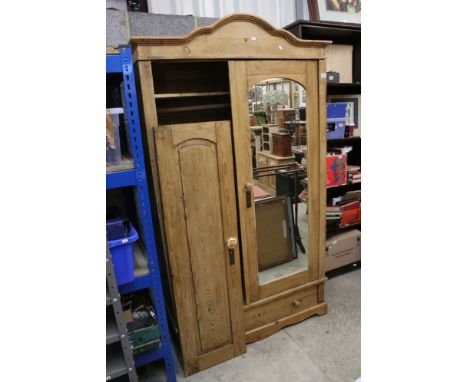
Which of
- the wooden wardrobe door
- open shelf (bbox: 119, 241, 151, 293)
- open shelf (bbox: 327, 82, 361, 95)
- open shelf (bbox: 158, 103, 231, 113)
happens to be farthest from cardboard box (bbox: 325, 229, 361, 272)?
open shelf (bbox: 119, 241, 151, 293)

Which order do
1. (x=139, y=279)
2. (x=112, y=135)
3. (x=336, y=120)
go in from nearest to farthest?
(x=112, y=135) < (x=139, y=279) < (x=336, y=120)

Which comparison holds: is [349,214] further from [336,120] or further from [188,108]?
[188,108]

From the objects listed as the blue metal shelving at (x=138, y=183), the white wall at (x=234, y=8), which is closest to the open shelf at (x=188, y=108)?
the white wall at (x=234, y=8)

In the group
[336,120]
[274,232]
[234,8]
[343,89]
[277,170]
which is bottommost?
[274,232]

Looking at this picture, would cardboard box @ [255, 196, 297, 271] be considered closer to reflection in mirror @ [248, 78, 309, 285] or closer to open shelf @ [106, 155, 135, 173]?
reflection in mirror @ [248, 78, 309, 285]

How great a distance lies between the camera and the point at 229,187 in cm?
167

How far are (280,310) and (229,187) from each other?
976 millimetres

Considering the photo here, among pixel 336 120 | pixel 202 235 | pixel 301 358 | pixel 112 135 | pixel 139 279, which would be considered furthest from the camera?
pixel 336 120

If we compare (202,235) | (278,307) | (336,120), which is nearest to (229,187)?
(202,235)
